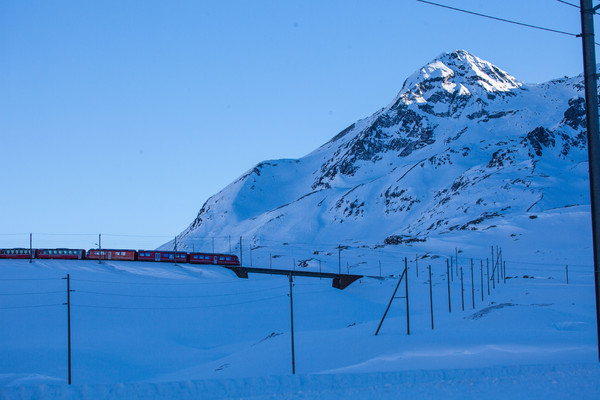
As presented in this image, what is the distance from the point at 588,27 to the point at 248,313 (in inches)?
2071

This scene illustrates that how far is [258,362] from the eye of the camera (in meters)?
32.7

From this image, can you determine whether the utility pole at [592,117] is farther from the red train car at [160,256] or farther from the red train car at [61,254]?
the red train car at [61,254]

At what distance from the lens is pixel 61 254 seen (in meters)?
82.8

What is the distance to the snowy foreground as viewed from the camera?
46.9 ft

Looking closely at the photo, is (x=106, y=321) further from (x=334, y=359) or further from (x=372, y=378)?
(x=372, y=378)

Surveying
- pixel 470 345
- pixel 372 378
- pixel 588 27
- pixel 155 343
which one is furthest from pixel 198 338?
pixel 588 27

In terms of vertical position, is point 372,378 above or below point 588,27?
below

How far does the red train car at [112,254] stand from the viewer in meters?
84.9

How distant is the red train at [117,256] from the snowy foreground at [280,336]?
4.10 metres

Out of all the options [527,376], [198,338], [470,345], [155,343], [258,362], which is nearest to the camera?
[527,376]

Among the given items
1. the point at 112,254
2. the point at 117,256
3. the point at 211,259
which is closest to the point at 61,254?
the point at 112,254

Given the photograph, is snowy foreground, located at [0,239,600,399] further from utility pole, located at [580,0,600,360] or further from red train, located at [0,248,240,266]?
red train, located at [0,248,240,266]

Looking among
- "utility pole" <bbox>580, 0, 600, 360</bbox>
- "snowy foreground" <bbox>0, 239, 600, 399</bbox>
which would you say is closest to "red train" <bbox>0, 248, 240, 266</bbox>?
"snowy foreground" <bbox>0, 239, 600, 399</bbox>

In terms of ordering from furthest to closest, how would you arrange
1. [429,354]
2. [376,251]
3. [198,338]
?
[376,251], [198,338], [429,354]
